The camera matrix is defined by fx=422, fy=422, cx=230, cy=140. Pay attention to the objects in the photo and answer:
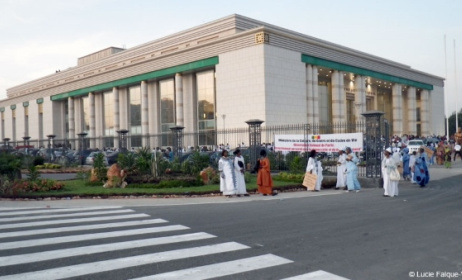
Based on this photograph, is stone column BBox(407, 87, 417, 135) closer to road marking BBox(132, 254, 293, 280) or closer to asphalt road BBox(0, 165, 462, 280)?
asphalt road BBox(0, 165, 462, 280)

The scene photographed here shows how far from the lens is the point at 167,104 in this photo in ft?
180

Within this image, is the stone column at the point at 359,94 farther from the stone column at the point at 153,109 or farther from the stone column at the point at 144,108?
the stone column at the point at 144,108

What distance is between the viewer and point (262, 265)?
6199mm

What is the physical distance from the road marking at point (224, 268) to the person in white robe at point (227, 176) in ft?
28.2

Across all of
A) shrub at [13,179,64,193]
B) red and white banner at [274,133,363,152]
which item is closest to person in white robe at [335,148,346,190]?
red and white banner at [274,133,363,152]

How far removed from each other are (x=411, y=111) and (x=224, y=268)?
66.9 metres

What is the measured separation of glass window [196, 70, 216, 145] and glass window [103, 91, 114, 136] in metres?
17.8

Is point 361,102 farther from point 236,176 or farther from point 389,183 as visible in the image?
point 236,176

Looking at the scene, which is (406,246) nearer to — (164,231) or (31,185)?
(164,231)

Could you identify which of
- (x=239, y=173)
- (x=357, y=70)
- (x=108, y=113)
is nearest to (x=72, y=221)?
(x=239, y=173)

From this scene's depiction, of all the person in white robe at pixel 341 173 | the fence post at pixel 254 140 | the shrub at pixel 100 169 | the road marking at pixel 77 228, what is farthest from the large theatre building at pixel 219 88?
the road marking at pixel 77 228

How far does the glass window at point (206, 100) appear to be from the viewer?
49.4 metres

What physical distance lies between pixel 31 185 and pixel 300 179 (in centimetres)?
1108

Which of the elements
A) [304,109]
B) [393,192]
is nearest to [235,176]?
[393,192]
